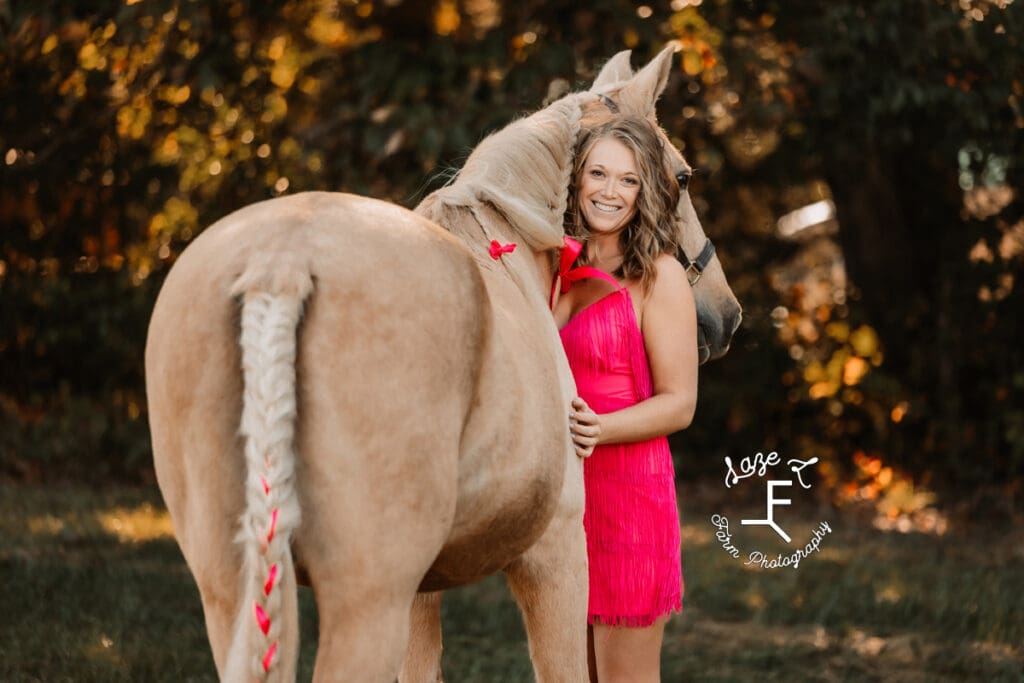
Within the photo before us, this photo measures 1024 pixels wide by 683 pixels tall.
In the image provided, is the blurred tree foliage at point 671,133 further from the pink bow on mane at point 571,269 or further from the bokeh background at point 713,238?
the pink bow on mane at point 571,269

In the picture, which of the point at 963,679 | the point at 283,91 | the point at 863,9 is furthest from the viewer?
the point at 283,91

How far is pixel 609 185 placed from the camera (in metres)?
2.87

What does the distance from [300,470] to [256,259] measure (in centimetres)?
33

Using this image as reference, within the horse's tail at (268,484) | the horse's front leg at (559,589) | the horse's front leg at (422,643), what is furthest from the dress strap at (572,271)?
the horse's tail at (268,484)

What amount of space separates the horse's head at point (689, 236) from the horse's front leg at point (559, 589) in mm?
859

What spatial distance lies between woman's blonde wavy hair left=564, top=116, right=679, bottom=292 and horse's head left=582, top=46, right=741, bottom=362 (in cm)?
7

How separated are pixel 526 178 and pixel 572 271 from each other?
283 millimetres

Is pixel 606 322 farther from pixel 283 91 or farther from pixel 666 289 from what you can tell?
pixel 283 91

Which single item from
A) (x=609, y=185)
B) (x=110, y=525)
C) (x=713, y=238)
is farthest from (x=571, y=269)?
(x=713, y=238)

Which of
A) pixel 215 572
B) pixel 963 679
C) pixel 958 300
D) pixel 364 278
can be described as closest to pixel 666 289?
pixel 364 278

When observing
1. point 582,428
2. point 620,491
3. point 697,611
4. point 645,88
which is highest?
point 645,88

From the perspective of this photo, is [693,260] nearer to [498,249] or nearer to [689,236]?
[689,236]

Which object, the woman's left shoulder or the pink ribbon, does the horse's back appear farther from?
the woman's left shoulder

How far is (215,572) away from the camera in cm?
182
